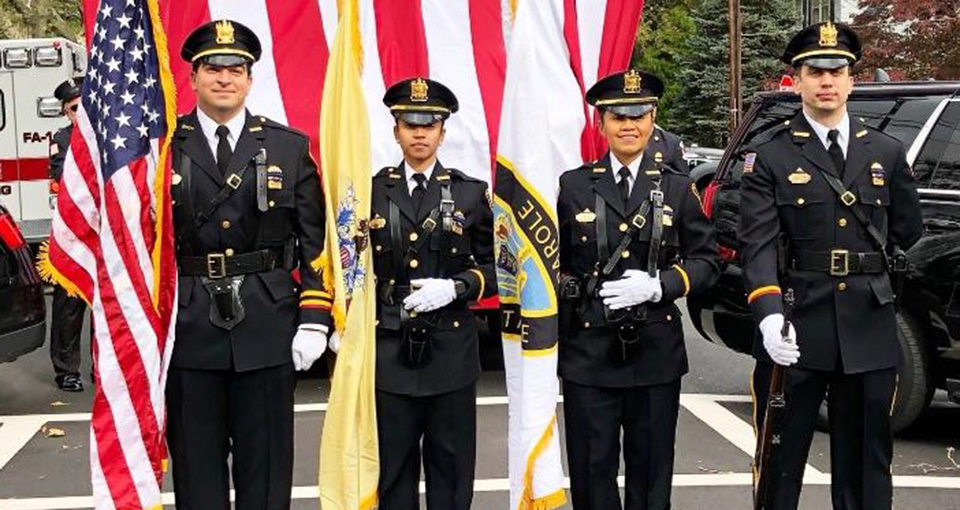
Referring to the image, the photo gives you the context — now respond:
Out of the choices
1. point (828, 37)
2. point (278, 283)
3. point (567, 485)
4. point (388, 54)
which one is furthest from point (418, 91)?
point (567, 485)

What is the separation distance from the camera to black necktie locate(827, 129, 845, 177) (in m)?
4.05

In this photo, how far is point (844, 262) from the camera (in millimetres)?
4035

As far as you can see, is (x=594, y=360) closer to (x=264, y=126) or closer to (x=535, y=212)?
(x=535, y=212)

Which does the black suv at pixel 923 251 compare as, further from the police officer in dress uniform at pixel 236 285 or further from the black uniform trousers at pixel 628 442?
the police officer in dress uniform at pixel 236 285

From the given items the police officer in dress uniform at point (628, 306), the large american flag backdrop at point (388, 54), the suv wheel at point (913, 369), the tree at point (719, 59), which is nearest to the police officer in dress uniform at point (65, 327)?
the large american flag backdrop at point (388, 54)

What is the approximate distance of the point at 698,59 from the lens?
116ft

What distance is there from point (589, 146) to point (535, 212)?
109 cm

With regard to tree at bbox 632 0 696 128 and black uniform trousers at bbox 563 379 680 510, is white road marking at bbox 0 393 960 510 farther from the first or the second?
tree at bbox 632 0 696 128

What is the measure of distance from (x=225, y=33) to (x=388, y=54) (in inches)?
83.5

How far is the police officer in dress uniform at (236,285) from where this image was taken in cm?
382

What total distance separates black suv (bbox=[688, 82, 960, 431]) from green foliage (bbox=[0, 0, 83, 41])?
22.5 metres

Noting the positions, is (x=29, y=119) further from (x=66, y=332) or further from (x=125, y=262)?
(x=125, y=262)

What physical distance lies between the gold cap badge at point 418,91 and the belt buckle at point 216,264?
0.85 meters

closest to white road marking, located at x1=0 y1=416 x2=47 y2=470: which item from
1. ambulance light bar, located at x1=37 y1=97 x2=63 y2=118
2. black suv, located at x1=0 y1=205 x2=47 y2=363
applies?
black suv, located at x1=0 y1=205 x2=47 y2=363
